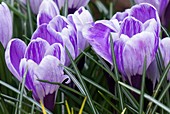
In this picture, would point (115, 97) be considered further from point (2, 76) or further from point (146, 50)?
point (2, 76)

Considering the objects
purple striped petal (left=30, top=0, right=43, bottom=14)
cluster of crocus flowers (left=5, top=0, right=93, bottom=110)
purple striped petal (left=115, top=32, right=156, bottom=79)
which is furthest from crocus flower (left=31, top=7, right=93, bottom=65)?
purple striped petal (left=30, top=0, right=43, bottom=14)

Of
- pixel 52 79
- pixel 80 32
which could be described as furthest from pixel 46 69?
pixel 80 32

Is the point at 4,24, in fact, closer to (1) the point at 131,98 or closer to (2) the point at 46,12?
(2) the point at 46,12

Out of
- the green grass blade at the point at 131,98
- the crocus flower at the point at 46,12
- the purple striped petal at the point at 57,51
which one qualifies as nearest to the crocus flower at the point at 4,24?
the crocus flower at the point at 46,12

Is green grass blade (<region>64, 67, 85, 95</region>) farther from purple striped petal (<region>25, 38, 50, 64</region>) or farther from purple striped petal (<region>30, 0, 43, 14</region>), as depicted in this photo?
purple striped petal (<region>30, 0, 43, 14</region>)

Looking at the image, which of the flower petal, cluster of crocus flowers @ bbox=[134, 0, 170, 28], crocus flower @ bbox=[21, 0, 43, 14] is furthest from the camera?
crocus flower @ bbox=[21, 0, 43, 14]

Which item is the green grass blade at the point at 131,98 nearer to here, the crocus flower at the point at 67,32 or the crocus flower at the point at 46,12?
the crocus flower at the point at 67,32

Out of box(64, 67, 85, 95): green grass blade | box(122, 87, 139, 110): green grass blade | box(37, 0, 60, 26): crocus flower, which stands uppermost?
box(37, 0, 60, 26): crocus flower

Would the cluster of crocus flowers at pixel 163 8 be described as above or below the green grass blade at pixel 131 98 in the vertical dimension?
above
